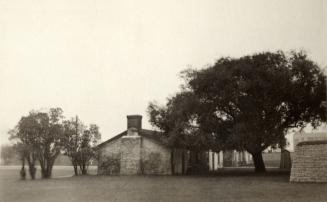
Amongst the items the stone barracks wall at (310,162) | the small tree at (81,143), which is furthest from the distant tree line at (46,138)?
the stone barracks wall at (310,162)

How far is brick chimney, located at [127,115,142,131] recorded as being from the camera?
131 feet

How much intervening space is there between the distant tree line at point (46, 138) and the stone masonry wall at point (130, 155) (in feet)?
12.2

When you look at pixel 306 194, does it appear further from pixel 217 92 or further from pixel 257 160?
pixel 257 160

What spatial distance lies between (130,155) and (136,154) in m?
0.65

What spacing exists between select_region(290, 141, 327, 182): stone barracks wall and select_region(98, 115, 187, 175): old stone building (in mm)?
14960

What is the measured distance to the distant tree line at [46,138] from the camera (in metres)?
35.4

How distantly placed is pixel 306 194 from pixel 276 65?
18.3 meters

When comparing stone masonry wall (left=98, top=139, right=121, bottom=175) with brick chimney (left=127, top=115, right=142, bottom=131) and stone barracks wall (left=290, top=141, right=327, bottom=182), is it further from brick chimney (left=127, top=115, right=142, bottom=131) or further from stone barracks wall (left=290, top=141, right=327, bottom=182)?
stone barracks wall (left=290, top=141, right=327, bottom=182)

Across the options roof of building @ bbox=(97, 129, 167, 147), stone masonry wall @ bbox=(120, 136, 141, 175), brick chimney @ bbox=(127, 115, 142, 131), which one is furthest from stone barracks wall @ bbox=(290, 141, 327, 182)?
brick chimney @ bbox=(127, 115, 142, 131)

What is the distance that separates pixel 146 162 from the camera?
3866 centimetres

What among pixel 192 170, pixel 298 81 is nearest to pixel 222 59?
pixel 298 81

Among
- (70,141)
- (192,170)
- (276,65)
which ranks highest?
(276,65)

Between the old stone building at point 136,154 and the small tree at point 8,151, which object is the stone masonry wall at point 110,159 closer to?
the old stone building at point 136,154

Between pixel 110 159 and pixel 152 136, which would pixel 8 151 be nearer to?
pixel 110 159
